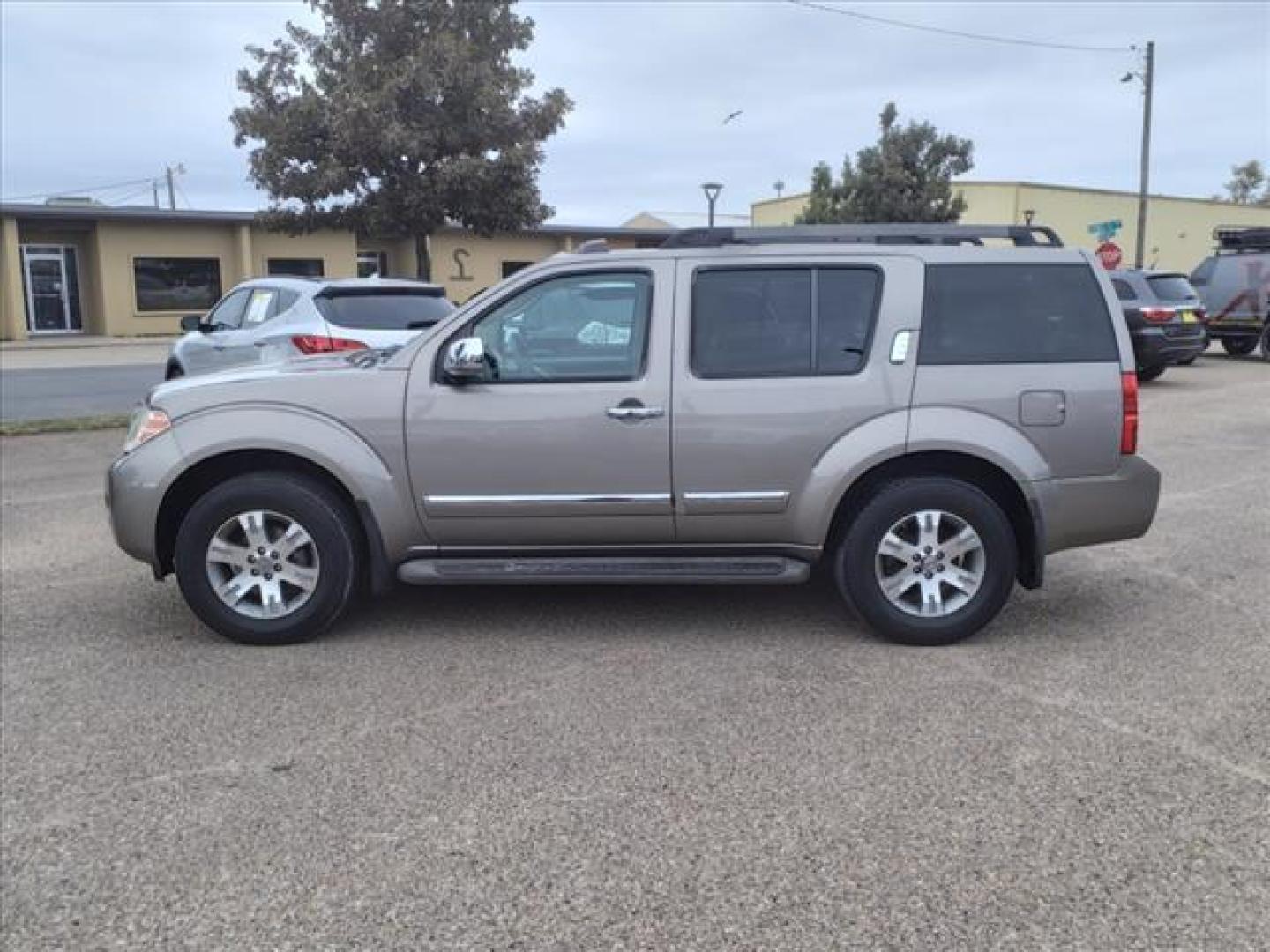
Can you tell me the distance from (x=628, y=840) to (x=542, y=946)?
55 cm

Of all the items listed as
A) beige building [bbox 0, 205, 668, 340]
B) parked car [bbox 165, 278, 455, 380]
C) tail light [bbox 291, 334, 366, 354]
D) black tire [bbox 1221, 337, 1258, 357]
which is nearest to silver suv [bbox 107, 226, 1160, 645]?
parked car [bbox 165, 278, 455, 380]

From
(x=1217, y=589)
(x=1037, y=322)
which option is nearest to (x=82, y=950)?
(x=1037, y=322)

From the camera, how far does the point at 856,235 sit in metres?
5.15

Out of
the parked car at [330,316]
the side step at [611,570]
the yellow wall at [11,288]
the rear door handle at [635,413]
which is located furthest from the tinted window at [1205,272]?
the yellow wall at [11,288]

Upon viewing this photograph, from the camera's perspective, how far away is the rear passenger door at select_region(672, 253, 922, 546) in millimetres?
4852

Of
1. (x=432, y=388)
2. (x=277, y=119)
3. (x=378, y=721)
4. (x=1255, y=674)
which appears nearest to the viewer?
(x=378, y=721)

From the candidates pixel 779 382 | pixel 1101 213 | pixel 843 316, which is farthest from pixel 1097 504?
pixel 1101 213

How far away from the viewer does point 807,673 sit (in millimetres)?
4598

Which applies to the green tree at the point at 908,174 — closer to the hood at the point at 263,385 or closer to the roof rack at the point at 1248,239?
the roof rack at the point at 1248,239

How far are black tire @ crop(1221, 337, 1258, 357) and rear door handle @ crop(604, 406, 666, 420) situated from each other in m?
20.2

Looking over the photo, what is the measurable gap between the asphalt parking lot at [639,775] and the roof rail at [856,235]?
181cm

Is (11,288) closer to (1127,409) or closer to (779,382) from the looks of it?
(779,382)

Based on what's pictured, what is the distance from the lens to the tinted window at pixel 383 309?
9.39 m

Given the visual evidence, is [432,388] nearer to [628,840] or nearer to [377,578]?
[377,578]
